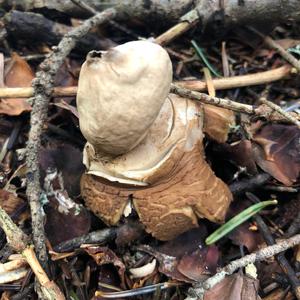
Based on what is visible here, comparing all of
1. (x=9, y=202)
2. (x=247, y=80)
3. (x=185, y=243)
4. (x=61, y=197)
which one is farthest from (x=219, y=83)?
(x=9, y=202)

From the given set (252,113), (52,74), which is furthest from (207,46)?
(52,74)

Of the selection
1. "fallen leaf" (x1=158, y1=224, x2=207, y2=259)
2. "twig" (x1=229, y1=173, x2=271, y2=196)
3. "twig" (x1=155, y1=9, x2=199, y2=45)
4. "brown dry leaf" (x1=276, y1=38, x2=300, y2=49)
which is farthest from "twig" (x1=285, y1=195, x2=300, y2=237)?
"twig" (x1=155, y1=9, x2=199, y2=45)

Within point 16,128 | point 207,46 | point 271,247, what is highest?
point 207,46

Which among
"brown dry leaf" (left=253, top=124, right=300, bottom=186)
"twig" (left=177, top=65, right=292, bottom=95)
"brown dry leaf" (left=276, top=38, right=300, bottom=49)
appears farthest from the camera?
"brown dry leaf" (left=276, top=38, right=300, bottom=49)

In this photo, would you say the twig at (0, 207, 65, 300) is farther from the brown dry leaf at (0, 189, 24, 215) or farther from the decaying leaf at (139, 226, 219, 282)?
the decaying leaf at (139, 226, 219, 282)

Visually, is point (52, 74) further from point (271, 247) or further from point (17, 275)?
point (271, 247)
